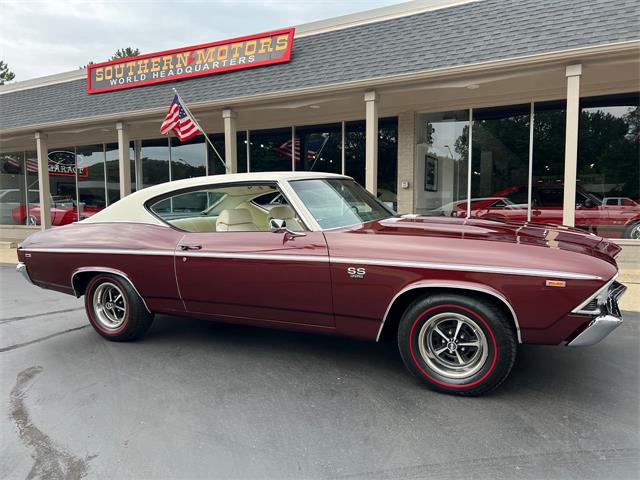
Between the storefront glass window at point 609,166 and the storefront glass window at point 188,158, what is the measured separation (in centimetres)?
1054

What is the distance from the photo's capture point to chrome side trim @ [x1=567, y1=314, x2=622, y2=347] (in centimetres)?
280

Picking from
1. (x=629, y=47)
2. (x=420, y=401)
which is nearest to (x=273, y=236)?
(x=420, y=401)

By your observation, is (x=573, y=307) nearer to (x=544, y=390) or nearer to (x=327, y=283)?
(x=544, y=390)

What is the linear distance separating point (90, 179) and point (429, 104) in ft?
41.1

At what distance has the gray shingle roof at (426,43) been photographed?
707cm

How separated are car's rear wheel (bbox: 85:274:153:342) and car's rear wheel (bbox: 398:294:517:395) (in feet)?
8.34

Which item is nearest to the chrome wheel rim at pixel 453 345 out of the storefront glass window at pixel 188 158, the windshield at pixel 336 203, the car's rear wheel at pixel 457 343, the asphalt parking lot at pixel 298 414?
the car's rear wheel at pixel 457 343

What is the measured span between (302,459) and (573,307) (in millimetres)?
1852

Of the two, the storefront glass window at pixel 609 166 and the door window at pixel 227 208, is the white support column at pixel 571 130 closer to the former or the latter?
the storefront glass window at pixel 609 166

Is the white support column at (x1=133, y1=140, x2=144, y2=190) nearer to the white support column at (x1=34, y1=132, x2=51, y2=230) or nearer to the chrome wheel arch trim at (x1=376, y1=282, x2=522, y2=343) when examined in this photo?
Result: the white support column at (x1=34, y1=132, x2=51, y2=230)

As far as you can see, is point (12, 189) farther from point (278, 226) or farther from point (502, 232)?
point (502, 232)

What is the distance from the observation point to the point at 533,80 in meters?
8.35

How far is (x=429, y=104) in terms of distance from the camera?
10367 mm

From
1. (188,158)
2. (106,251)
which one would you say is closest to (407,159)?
(188,158)
